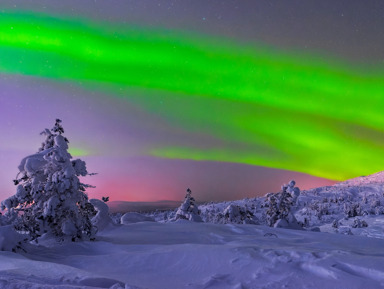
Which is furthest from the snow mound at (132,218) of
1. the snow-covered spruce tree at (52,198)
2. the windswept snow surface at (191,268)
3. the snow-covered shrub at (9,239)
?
the snow-covered shrub at (9,239)

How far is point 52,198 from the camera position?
11.8 m

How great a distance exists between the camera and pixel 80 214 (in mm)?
12219

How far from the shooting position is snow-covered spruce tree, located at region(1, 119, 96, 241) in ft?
38.4

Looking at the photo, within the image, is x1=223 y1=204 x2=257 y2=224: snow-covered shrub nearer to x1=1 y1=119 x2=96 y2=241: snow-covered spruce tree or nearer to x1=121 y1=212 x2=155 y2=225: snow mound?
x1=121 y1=212 x2=155 y2=225: snow mound

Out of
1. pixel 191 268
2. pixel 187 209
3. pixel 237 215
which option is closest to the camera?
pixel 191 268

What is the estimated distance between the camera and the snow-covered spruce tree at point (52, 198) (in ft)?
38.4

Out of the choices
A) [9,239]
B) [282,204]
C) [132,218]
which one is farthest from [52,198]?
[282,204]

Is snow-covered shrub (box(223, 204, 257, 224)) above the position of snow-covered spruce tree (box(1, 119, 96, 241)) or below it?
below

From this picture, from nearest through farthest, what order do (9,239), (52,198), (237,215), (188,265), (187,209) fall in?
1. (188,265)
2. (9,239)
3. (52,198)
4. (237,215)
5. (187,209)

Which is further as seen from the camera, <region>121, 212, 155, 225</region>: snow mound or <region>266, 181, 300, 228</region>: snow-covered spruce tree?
<region>266, 181, 300, 228</region>: snow-covered spruce tree

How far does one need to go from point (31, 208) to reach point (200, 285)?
29.2 feet

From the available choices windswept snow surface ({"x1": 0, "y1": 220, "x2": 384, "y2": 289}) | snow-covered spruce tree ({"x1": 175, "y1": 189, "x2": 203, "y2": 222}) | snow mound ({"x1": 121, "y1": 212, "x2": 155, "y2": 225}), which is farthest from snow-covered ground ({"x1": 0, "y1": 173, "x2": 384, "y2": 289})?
snow-covered spruce tree ({"x1": 175, "y1": 189, "x2": 203, "y2": 222})

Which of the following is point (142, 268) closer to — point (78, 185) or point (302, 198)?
point (78, 185)

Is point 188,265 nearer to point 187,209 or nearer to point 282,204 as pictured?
point 282,204
